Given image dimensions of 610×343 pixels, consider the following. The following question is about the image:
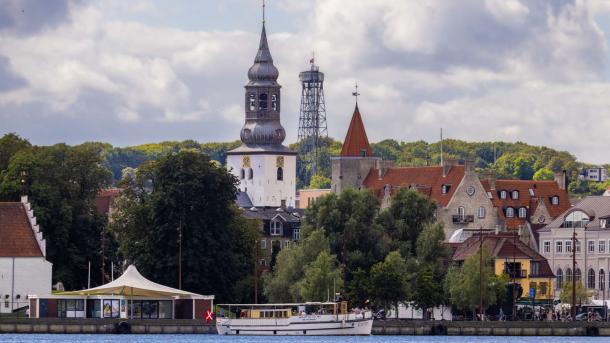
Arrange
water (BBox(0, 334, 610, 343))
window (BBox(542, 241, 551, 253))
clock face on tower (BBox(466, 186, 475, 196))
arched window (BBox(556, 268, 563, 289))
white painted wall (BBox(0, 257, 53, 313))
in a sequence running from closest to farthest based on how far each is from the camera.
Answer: water (BBox(0, 334, 610, 343)), white painted wall (BBox(0, 257, 53, 313)), arched window (BBox(556, 268, 563, 289)), window (BBox(542, 241, 551, 253)), clock face on tower (BBox(466, 186, 475, 196))

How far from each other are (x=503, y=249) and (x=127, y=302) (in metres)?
33.5

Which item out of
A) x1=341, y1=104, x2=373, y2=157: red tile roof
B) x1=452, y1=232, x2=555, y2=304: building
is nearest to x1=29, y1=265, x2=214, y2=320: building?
x1=452, y1=232, x2=555, y2=304: building

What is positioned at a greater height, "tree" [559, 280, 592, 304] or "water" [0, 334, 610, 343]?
"tree" [559, 280, 592, 304]

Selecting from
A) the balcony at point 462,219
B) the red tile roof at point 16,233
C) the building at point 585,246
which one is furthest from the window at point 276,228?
the red tile roof at point 16,233

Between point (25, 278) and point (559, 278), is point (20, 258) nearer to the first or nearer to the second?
point (25, 278)

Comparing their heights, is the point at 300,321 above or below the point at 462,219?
below

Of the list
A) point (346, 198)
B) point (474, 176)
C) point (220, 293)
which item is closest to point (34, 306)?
point (220, 293)

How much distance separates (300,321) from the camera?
406 feet

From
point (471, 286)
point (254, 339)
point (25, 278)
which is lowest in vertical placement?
point (254, 339)

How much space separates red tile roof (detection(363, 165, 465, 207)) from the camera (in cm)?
17212

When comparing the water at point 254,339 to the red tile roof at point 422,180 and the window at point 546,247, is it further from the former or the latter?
the red tile roof at point 422,180

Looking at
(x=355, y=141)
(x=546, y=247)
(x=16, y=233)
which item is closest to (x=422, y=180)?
(x=355, y=141)

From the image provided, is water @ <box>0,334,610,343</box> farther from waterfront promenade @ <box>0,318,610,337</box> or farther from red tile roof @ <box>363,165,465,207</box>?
red tile roof @ <box>363,165,465,207</box>

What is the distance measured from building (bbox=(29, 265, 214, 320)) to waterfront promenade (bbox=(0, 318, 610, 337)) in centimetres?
242
